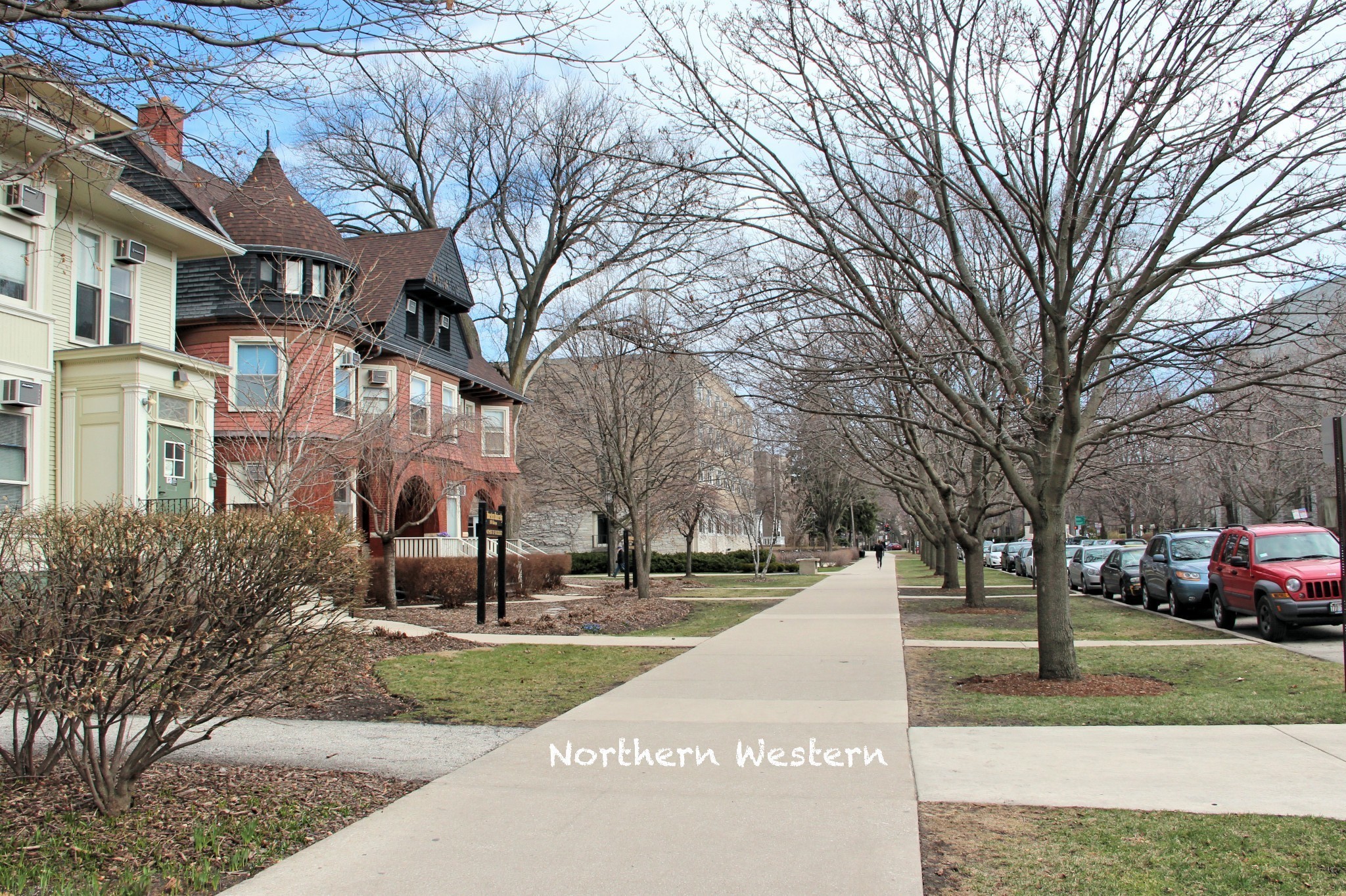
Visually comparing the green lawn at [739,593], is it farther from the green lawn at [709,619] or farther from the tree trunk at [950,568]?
the tree trunk at [950,568]

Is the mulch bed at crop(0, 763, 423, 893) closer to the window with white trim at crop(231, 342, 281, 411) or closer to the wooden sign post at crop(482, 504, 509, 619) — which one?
the wooden sign post at crop(482, 504, 509, 619)

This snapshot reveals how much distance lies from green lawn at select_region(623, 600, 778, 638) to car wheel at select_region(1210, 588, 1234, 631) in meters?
8.43

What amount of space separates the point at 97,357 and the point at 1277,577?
18769mm

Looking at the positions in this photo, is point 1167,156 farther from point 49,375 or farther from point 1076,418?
point 49,375

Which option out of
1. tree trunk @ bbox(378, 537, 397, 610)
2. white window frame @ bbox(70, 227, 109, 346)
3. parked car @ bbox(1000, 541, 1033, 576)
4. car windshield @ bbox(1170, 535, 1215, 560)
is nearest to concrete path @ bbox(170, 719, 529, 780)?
white window frame @ bbox(70, 227, 109, 346)

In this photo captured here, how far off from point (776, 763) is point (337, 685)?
5055mm

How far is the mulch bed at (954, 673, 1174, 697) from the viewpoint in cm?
1012

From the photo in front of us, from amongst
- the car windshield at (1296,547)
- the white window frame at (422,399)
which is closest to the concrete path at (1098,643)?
the car windshield at (1296,547)

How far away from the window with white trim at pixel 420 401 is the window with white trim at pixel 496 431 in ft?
16.3

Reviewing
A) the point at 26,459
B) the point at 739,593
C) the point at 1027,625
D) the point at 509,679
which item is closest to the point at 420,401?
the point at 739,593

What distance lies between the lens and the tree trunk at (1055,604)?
10711mm

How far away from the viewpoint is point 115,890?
456 centimetres

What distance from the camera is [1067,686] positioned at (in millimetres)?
10469

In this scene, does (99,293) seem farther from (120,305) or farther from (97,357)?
(97,357)
